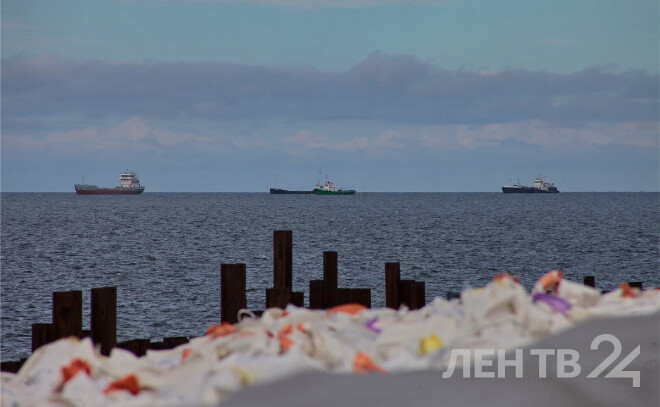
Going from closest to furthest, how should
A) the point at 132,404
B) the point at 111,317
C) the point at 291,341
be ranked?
the point at 132,404 → the point at 291,341 → the point at 111,317

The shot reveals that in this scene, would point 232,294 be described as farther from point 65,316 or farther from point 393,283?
point 65,316

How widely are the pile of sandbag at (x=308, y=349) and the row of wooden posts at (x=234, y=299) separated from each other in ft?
9.36

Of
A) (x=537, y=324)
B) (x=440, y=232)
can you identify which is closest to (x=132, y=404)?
(x=537, y=324)

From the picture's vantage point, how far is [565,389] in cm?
331

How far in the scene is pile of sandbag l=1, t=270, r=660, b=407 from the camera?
286cm

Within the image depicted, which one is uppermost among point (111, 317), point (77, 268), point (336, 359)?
point (336, 359)

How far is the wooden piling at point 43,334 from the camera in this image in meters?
6.74

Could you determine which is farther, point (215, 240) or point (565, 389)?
point (215, 240)

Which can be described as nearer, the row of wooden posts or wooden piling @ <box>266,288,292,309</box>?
the row of wooden posts

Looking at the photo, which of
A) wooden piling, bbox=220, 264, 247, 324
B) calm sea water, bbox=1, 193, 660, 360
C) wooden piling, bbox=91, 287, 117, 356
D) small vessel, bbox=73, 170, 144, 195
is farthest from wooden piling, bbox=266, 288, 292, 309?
small vessel, bbox=73, 170, 144, 195

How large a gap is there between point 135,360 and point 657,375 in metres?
2.23

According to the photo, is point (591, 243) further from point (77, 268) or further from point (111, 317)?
point (111, 317)

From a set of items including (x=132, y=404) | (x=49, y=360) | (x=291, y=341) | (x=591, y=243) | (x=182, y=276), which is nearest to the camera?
(x=132, y=404)

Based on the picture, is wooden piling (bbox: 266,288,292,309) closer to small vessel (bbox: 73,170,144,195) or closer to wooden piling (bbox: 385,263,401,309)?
wooden piling (bbox: 385,263,401,309)
